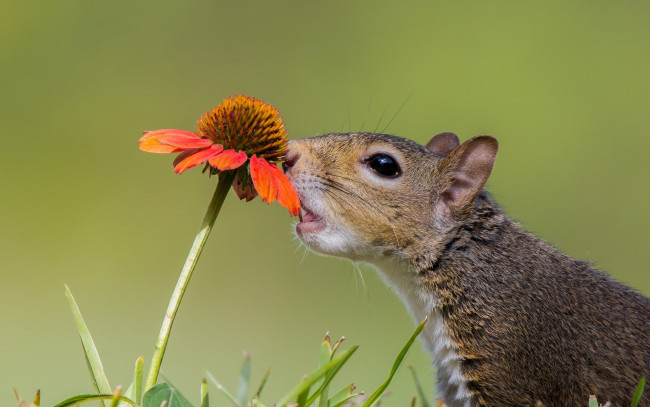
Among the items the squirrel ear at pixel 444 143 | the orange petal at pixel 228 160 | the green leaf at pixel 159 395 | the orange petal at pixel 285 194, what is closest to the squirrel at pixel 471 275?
the squirrel ear at pixel 444 143

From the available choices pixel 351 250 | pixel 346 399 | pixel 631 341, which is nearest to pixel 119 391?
pixel 346 399

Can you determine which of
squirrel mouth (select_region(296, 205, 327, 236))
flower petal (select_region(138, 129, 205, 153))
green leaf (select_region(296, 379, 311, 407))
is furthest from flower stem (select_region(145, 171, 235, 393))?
squirrel mouth (select_region(296, 205, 327, 236))

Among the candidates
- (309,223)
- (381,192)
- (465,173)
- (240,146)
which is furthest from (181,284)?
(465,173)

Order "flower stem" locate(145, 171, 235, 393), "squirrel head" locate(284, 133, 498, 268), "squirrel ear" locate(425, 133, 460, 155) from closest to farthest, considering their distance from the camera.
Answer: "flower stem" locate(145, 171, 235, 393) → "squirrel head" locate(284, 133, 498, 268) → "squirrel ear" locate(425, 133, 460, 155)

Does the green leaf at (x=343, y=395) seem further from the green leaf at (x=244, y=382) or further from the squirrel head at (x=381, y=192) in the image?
the squirrel head at (x=381, y=192)

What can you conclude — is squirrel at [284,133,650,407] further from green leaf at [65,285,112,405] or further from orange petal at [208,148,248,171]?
green leaf at [65,285,112,405]

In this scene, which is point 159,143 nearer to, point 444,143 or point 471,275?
point 471,275
